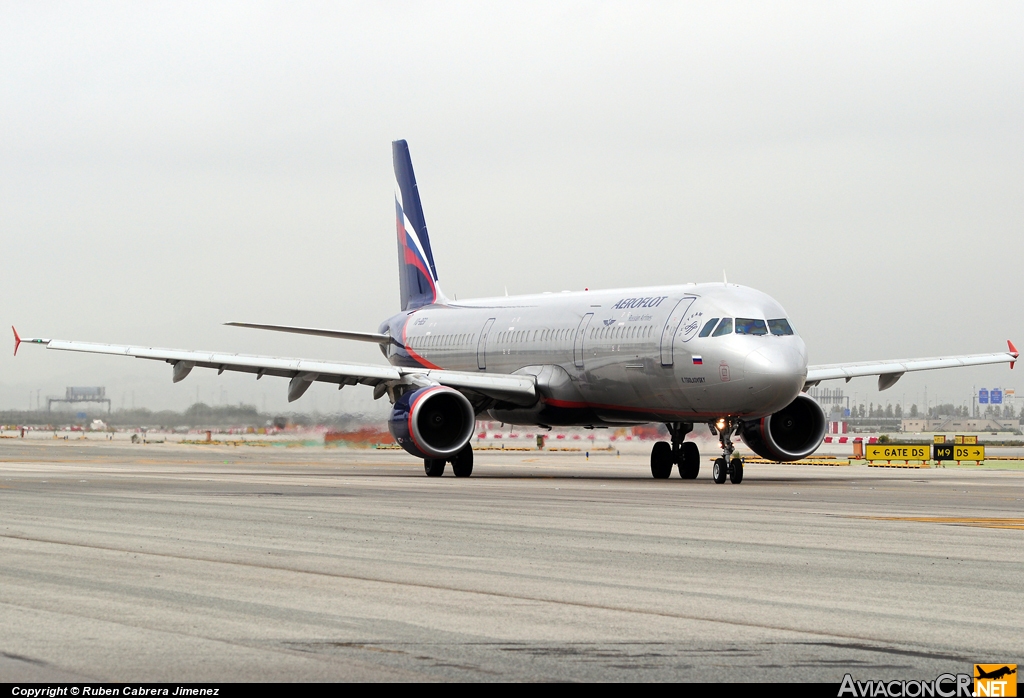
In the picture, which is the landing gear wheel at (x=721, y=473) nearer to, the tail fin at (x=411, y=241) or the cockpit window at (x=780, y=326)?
the cockpit window at (x=780, y=326)

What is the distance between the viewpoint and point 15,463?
38.4 m

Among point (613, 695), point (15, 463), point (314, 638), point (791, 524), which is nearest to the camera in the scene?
point (613, 695)

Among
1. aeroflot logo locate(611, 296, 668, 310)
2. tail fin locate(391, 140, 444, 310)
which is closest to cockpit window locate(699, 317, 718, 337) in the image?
aeroflot logo locate(611, 296, 668, 310)

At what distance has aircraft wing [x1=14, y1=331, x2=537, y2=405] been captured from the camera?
32.3 metres

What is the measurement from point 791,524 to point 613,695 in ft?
35.8

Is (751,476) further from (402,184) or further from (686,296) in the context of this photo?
(402,184)

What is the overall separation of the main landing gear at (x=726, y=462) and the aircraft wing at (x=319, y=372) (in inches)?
216

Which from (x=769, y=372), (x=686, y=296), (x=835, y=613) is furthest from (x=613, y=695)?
(x=686, y=296)

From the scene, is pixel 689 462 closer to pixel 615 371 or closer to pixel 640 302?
pixel 615 371

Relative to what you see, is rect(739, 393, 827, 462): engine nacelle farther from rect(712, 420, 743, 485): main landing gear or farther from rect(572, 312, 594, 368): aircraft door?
rect(572, 312, 594, 368): aircraft door

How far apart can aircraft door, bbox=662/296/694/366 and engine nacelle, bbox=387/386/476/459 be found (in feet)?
15.0

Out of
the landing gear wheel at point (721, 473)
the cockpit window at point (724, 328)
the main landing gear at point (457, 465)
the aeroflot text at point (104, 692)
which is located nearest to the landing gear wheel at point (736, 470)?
the landing gear wheel at point (721, 473)

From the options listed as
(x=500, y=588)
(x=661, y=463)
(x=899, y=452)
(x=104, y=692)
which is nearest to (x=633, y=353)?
(x=661, y=463)

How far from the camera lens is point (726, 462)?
94.7 feet
